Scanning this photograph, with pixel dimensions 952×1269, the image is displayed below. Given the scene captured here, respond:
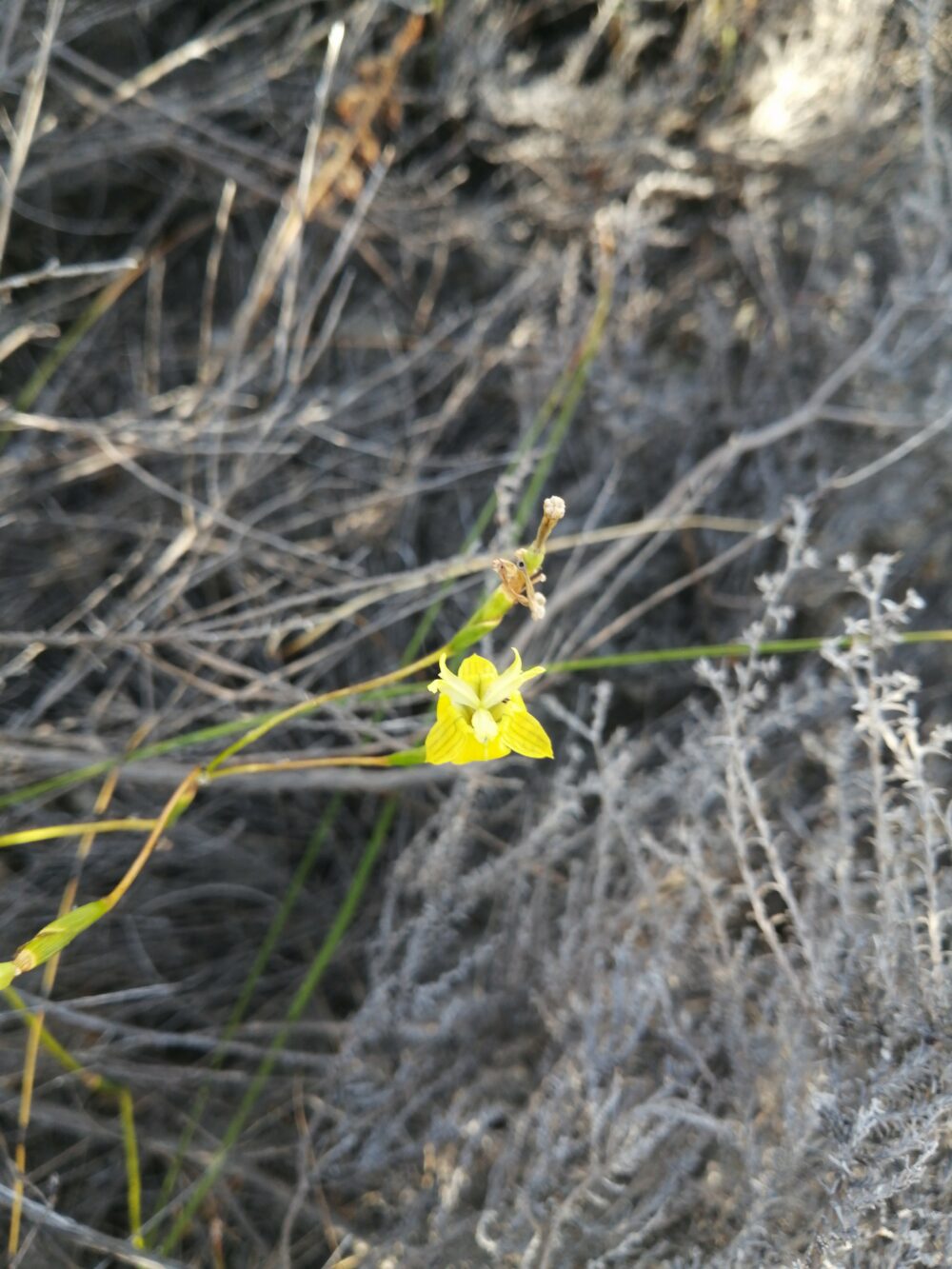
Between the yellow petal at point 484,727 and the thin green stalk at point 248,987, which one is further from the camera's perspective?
the thin green stalk at point 248,987

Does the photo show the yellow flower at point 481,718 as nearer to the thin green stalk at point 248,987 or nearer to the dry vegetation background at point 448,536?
the dry vegetation background at point 448,536

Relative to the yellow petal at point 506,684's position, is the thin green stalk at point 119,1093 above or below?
below

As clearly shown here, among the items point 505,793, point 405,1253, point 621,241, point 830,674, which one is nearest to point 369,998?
point 405,1253

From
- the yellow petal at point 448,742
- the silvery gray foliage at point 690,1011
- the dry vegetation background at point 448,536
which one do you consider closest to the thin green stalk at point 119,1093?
the dry vegetation background at point 448,536

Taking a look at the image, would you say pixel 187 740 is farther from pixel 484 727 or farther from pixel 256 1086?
pixel 256 1086

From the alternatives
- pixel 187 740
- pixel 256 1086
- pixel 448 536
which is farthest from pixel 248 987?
pixel 448 536

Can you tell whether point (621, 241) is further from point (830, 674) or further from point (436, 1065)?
point (436, 1065)

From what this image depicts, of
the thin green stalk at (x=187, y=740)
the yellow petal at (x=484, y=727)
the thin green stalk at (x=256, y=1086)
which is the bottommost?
the thin green stalk at (x=256, y=1086)
